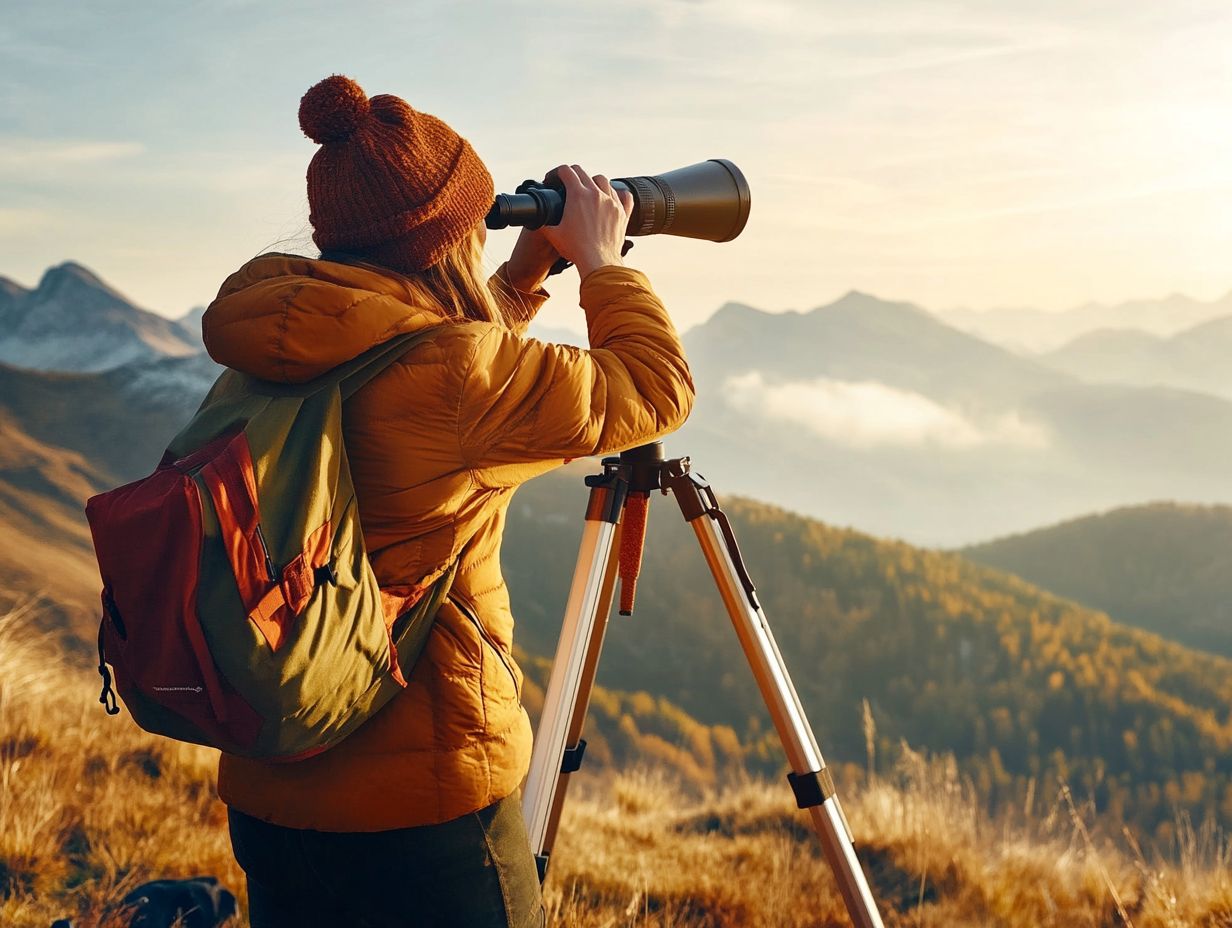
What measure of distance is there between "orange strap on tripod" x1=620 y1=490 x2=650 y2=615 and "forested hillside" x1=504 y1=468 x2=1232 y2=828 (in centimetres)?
1049

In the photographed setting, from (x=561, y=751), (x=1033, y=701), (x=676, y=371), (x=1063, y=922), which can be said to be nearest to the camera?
(x=676, y=371)

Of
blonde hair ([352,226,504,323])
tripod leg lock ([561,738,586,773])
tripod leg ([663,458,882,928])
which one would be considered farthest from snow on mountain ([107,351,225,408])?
blonde hair ([352,226,504,323])

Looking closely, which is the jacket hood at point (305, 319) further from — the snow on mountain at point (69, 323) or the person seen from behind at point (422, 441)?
the snow on mountain at point (69, 323)

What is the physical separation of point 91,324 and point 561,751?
78.7 feet

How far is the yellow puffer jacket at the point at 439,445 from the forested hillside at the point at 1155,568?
24.6 meters

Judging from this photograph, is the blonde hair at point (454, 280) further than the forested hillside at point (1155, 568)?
No

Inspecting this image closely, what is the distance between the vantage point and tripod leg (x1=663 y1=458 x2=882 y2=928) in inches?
85.9

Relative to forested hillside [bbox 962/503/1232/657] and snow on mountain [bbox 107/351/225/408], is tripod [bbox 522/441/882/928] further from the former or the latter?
forested hillside [bbox 962/503/1232/657]

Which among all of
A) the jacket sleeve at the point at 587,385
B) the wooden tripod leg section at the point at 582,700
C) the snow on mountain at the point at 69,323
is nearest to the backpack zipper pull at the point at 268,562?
the jacket sleeve at the point at 587,385

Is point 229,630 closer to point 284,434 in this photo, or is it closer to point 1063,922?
point 284,434

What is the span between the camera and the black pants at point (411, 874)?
147 centimetres

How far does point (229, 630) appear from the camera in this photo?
128cm

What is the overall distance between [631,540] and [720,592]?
0.23 meters

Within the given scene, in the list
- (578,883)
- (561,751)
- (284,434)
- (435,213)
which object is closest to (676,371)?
(435,213)
